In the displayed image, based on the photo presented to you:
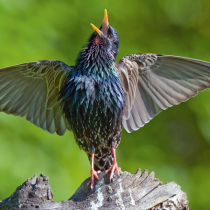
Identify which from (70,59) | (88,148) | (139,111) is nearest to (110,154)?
(88,148)

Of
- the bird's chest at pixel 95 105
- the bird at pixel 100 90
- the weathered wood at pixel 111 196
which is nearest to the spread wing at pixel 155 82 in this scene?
the bird at pixel 100 90

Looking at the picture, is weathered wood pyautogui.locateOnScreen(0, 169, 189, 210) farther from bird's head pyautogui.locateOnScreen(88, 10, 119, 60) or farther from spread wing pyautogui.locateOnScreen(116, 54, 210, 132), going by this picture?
bird's head pyautogui.locateOnScreen(88, 10, 119, 60)

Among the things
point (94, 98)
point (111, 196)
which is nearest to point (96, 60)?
point (94, 98)

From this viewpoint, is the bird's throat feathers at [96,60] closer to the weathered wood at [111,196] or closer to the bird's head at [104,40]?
the bird's head at [104,40]

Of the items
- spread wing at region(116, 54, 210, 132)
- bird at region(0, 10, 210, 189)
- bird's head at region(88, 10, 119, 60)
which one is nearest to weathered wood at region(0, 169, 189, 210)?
bird at region(0, 10, 210, 189)

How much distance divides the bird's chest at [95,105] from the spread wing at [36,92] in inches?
13.4

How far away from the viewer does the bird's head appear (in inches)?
149

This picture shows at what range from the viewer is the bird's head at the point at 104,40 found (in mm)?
3775

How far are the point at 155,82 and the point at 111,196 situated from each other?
4.75 feet

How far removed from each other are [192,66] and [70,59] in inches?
80.4

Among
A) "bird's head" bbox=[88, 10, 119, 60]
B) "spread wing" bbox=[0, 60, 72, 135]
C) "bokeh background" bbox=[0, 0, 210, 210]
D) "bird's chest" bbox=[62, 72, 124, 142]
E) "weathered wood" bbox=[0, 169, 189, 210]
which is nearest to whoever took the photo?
"weathered wood" bbox=[0, 169, 189, 210]

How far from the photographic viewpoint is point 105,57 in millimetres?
3734

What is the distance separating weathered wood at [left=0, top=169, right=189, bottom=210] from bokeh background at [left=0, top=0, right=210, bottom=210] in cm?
164

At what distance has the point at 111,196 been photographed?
307 centimetres
